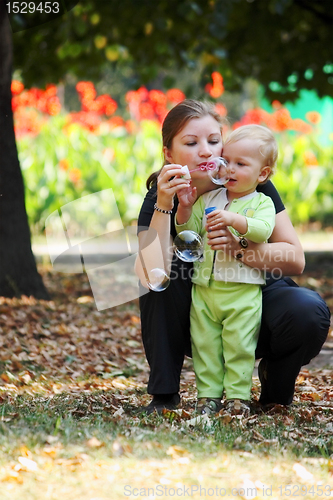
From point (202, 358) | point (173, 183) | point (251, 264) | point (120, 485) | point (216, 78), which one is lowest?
point (120, 485)

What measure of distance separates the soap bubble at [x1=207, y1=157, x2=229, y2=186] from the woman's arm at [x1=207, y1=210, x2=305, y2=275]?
20cm

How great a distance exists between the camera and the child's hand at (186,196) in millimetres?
2846

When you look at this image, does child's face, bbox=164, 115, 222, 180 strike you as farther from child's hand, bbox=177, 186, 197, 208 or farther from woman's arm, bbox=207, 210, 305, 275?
woman's arm, bbox=207, 210, 305, 275

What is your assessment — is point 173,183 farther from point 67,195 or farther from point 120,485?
point 67,195

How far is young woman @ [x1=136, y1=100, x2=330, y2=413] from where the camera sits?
282 cm

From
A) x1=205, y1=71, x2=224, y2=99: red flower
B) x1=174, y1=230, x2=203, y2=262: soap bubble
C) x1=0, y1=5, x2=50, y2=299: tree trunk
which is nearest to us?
x1=174, y1=230, x2=203, y2=262: soap bubble

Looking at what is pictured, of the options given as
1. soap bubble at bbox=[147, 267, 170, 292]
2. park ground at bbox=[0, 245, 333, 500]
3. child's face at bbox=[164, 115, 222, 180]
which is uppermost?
child's face at bbox=[164, 115, 222, 180]

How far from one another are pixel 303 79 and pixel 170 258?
5.43 meters

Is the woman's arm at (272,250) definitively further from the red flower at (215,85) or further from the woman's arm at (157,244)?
the red flower at (215,85)

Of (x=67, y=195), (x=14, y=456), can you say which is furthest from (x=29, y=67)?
(x=14, y=456)

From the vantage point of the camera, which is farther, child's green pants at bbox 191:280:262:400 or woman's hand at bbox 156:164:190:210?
child's green pants at bbox 191:280:262:400

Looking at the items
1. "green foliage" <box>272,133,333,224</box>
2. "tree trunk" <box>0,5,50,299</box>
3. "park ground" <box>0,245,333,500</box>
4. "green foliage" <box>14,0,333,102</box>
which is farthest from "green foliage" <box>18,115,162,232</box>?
"park ground" <box>0,245,333,500</box>

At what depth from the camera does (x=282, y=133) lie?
1103cm

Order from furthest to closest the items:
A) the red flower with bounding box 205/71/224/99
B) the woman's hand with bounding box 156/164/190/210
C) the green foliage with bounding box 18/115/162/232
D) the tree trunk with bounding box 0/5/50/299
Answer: the green foliage with bounding box 18/115/162/232
the red flower with bounding box 205/71/224/99
the tree trunk with bounding box 0/5/50/299
the woman's hand with bounding box 156/164/190/210
